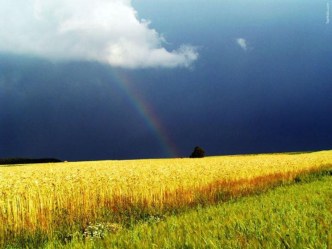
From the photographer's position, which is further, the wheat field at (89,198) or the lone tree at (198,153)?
the lone tree at (198,153)

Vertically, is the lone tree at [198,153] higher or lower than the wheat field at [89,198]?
higher

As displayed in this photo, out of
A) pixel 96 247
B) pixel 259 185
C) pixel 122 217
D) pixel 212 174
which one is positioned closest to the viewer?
pixel 96 247

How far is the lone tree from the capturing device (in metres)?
97.2

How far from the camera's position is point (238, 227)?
5883 millimetres

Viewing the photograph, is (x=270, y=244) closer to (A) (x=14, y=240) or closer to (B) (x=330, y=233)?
(B) (x=330, y=233)

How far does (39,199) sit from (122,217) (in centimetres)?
263

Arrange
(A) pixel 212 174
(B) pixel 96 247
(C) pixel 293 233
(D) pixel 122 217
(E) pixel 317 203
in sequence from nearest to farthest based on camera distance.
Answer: (C) pixel 293 233
(B) pixel 96 247
(E) pixel 317 203
(D) pixel 122 217
(A) pixel 212 174

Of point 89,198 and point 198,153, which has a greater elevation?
point 198,153

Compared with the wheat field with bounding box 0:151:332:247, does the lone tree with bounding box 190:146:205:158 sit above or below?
above

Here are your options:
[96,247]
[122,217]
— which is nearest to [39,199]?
[122,217]

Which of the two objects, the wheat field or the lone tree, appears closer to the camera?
the wheat field

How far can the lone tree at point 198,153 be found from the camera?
97250mm

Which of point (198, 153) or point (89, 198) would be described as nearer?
point (89, 198)

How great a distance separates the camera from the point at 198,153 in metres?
97.6
